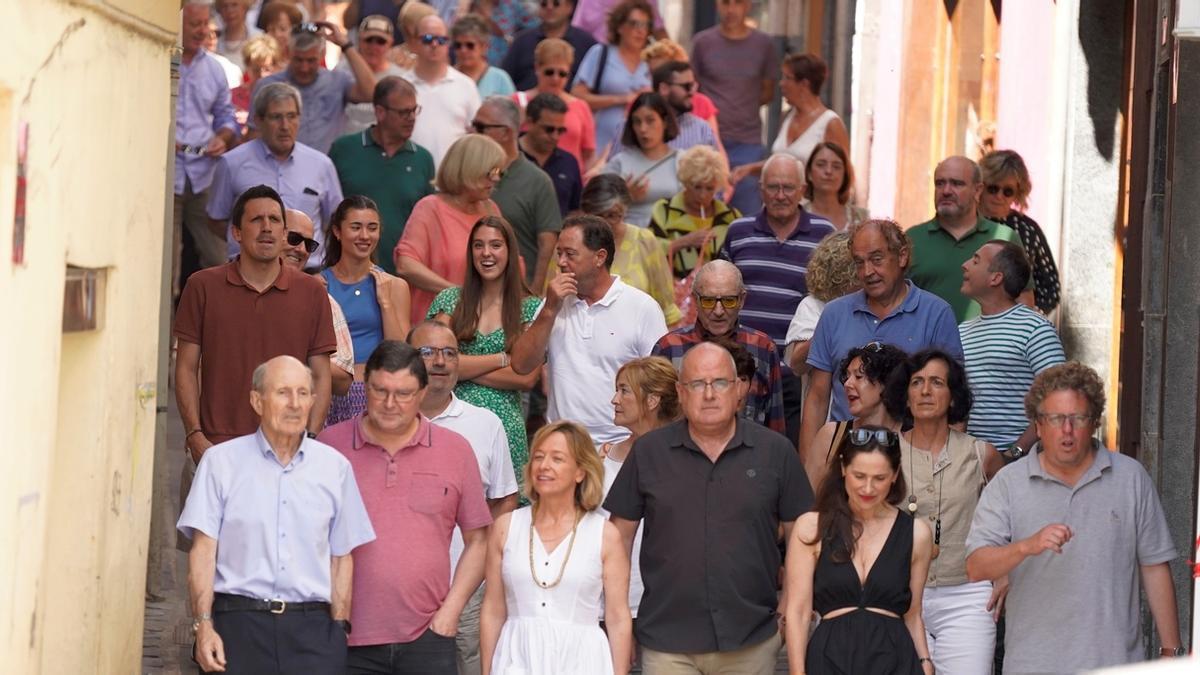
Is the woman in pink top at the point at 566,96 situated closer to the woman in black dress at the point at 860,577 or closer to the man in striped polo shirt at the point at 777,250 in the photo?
the man in striped polo shirt at the point at 777,250

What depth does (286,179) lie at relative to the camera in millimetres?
13672

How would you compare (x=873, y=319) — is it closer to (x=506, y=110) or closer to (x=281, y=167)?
(x=506, y=110)

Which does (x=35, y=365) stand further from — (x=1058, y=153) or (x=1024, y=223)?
(x=1058, y=153)

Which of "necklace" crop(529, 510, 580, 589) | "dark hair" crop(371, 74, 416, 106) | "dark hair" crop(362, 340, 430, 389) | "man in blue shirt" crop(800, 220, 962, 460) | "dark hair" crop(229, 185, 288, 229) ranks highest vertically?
"dark hair" crop(371, 74, 416, 106)

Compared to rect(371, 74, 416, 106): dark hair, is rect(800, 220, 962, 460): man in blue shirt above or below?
below

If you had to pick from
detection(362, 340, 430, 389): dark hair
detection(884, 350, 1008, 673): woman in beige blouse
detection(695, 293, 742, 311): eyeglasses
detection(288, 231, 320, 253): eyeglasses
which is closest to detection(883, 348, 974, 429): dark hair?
detection(884, 350, 1008, 673): woman in beige blouse

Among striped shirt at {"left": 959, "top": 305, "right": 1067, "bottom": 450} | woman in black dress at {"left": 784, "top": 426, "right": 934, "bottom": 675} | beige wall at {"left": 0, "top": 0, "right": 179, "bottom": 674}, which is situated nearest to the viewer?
beige wall at {"left": 0, "top": 0, "right": 179, "bottom": 674}

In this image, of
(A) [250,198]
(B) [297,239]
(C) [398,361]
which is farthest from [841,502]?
(B) [297,239]

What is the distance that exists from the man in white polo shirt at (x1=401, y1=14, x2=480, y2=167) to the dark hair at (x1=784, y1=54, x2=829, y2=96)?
208cm

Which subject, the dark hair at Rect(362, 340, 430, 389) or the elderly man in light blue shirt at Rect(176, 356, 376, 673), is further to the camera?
the dark hair at Rect(362, 340, 430, 389)

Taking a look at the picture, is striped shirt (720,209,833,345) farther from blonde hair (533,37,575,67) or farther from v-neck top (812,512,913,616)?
blonde hair (533,37,575,67)

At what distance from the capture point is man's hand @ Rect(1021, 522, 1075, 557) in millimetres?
8734

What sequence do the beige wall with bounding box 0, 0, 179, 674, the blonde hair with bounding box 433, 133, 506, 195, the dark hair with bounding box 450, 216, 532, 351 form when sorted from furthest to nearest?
the blonde hair with bounding box 433, 133, 506, 195 < the dark hair with bounding box 450, 216, 532, 351 < the beige wall with bounding box 0, 0, 179, 674

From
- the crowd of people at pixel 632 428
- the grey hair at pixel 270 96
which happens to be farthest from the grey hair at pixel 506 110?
the grey hair at pixel 270 96
